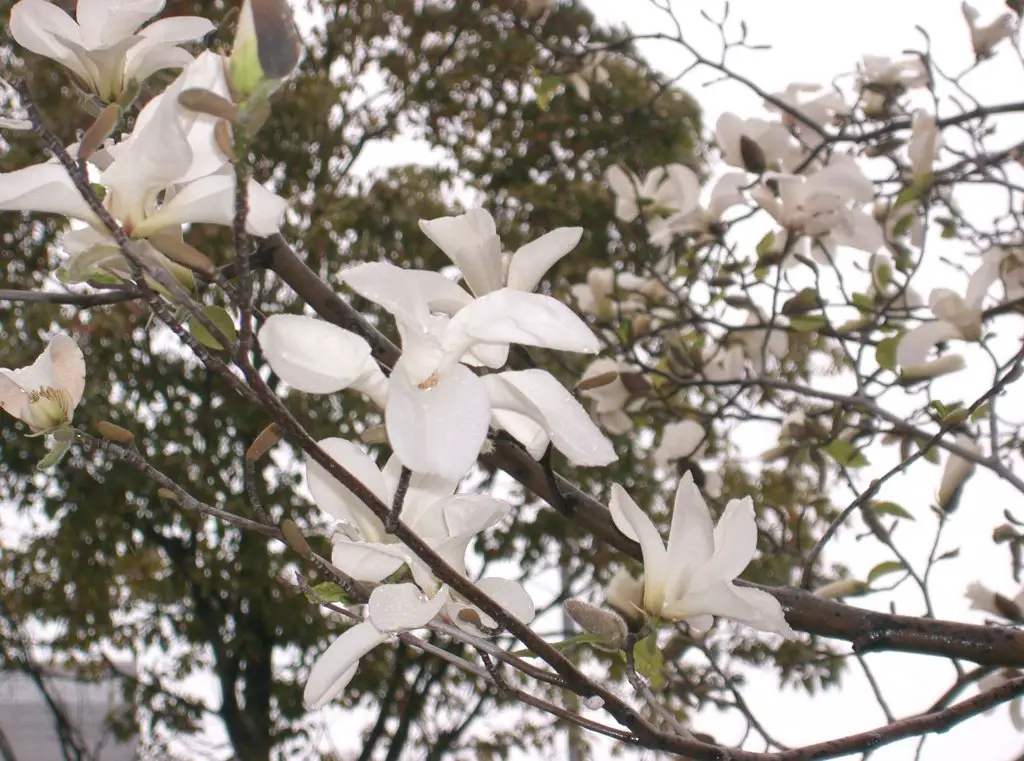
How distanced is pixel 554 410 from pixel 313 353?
11 centimetres

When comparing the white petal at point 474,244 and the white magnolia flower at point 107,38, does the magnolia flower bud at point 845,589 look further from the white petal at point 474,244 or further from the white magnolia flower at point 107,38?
the white magnolia flower at point 107,38

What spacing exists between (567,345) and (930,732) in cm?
43

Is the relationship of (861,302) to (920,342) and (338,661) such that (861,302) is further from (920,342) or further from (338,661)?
(338,661)

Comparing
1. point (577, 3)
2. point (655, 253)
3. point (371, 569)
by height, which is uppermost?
point (577, 3)

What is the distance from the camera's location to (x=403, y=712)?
3.76 metres

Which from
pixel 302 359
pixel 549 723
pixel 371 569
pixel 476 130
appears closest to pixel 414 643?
pixel 371 569

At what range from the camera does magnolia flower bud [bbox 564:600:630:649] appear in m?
0.55

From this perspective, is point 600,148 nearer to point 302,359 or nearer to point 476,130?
point 476,130

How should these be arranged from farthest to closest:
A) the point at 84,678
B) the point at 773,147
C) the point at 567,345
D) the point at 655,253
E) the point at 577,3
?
1. the point at 577,3
2. the point at 84,678
3. the point at 655,253
4. the point at 773,147
5. the point at 567,345

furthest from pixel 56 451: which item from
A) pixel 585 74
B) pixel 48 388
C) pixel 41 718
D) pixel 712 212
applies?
pixel 41 718

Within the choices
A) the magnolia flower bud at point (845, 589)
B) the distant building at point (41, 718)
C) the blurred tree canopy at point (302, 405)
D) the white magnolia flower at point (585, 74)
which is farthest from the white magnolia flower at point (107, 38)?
the distant building at point (41, 718)

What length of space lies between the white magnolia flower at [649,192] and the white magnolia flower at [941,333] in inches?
20.1

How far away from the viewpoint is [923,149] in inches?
49.3

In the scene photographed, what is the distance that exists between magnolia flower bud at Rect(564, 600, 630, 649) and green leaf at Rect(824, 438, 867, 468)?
686mm
